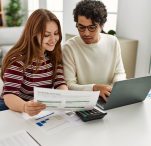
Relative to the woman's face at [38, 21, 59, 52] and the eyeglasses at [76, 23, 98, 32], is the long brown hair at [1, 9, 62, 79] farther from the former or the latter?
the eyeglasses at [76, 23, 98, 32]

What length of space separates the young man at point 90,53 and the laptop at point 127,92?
0.64ft

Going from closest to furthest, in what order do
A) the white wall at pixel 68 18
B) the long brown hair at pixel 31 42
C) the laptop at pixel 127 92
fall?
the laptop at pixel 127 92, the long brown hair at pixel 31 42, the white wall at pixel 68 18

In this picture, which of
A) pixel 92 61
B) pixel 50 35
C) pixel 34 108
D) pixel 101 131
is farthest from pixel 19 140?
pixel 92 61

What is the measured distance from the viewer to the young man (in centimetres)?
149

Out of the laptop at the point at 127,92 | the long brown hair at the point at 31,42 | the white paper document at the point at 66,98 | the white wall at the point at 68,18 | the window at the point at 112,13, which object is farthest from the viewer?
the white wall at the point at 68,18

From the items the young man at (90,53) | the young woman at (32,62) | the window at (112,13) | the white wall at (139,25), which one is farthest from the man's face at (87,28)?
the window at (112,13)

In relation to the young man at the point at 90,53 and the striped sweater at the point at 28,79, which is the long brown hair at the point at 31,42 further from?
the young man at the point at 90,53

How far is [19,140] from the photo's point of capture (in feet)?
3.08

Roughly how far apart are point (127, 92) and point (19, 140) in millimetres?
569

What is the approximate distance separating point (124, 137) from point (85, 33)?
715 millimetres

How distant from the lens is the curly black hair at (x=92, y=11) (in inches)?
58.2

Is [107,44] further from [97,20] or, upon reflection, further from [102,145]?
[102,145]

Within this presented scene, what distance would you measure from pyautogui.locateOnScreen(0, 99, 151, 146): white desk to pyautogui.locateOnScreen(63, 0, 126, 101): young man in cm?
33

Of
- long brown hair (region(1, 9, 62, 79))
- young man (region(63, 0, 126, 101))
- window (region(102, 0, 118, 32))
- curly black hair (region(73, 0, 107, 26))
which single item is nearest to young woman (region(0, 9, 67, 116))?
long brown hair (region(1, 9, 62, 79))
